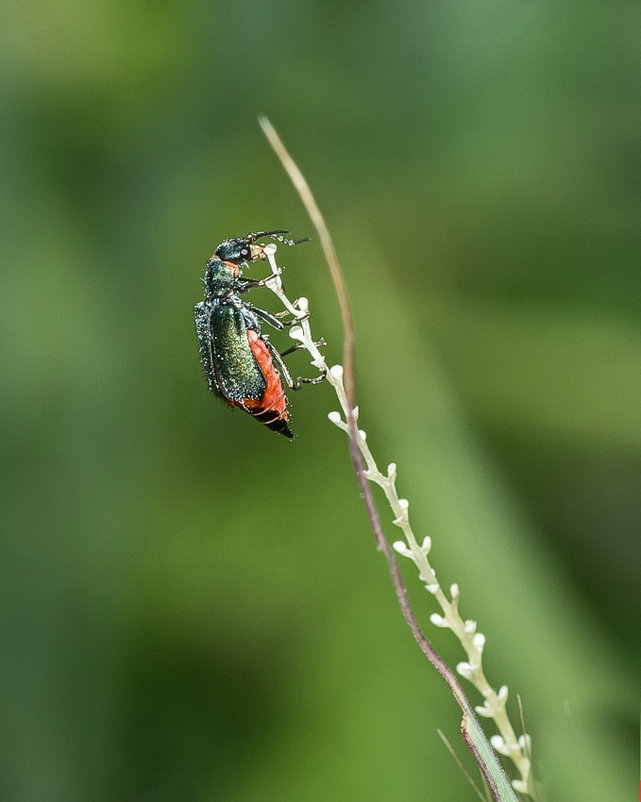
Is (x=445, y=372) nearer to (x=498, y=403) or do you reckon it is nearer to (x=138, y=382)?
(x=498, y=403)

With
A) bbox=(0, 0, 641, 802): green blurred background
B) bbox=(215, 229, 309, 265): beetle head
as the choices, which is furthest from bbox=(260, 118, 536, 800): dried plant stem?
bbox=(0, 0, 641, 802): green blurred background

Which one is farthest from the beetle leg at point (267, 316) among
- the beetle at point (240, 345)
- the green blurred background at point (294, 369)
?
the green blurred background at point (294, 369)

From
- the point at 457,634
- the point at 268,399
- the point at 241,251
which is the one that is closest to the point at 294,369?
the point at 241,251

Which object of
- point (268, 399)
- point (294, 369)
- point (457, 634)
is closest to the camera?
point (457, 634)

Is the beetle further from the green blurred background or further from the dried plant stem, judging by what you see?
the green blurred background

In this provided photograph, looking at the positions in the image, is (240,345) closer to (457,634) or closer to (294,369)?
(457,634)

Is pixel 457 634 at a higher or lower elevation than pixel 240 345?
lower

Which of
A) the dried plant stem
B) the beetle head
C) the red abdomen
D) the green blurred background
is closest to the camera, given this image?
the dried plant stem

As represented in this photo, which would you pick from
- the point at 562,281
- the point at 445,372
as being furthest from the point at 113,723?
the point at 562,281
